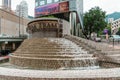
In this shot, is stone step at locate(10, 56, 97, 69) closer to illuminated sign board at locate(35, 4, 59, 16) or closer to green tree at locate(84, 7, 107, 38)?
green tree at locate(84, 7, 107, 38)

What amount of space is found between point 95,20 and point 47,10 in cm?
1248

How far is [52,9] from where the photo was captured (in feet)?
172

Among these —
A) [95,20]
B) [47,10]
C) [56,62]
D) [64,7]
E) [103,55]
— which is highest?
[64,7]

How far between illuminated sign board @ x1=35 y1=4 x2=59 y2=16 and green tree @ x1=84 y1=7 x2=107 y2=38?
7.35 metres

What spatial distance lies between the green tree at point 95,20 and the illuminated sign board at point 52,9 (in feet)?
18.4

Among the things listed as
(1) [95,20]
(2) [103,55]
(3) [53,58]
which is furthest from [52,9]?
(3) [53,58]

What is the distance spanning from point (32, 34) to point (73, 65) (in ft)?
28.1

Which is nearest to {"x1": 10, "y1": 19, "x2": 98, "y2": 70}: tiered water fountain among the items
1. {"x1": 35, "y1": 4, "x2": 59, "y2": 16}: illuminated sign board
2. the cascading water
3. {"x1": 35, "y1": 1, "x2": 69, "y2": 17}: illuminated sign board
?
the cascading water

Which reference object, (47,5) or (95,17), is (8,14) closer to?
(47,5)

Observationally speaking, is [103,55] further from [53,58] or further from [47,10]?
[47,10]

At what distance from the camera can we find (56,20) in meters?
19.2

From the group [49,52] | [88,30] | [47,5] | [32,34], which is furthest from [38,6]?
[49,52]

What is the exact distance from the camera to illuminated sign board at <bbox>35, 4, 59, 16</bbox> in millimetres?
51481

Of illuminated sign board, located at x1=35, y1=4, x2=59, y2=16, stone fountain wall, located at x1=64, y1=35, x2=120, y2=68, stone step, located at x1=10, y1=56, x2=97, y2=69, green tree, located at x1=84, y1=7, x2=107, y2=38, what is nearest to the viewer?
stone step, located at x1=10, y1=56, x2=97, y2=69
